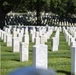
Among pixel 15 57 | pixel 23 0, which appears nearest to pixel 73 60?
pixel 15 57

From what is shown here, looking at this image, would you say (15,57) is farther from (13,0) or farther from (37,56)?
(13,0)

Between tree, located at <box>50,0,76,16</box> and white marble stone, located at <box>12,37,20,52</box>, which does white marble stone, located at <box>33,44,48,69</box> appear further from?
tree, located at <box>50,0,76,16</box>

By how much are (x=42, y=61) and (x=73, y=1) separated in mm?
41931

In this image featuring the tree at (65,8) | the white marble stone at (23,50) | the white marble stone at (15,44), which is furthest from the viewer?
the tree at (65,8)

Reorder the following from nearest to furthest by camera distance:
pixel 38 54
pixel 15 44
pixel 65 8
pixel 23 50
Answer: pixel 38 54 → pixel 23 50 → pixel 15 44 → pixel 65 8

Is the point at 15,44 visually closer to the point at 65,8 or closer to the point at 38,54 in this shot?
the point at 38,54

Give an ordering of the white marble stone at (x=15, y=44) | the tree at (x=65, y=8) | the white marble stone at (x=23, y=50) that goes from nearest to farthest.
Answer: the white marble stone at (x=23, y=50)
the white marble stone at (x=15, y=44)
the tree at (x=65, y=8)

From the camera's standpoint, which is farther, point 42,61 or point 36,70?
point 42,61

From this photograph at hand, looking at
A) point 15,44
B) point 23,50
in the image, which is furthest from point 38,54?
point 15,44

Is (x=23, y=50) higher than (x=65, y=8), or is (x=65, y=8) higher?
(x=65, y=8)

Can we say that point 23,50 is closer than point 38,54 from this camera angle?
No

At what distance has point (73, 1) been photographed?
48906 mm

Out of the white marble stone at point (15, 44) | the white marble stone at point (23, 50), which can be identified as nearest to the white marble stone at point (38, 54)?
the white marble stone at point (23, 50)

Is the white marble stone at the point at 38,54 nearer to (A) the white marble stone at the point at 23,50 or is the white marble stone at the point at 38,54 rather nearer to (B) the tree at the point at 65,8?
(A) the white marble stone at the point at 23,50
